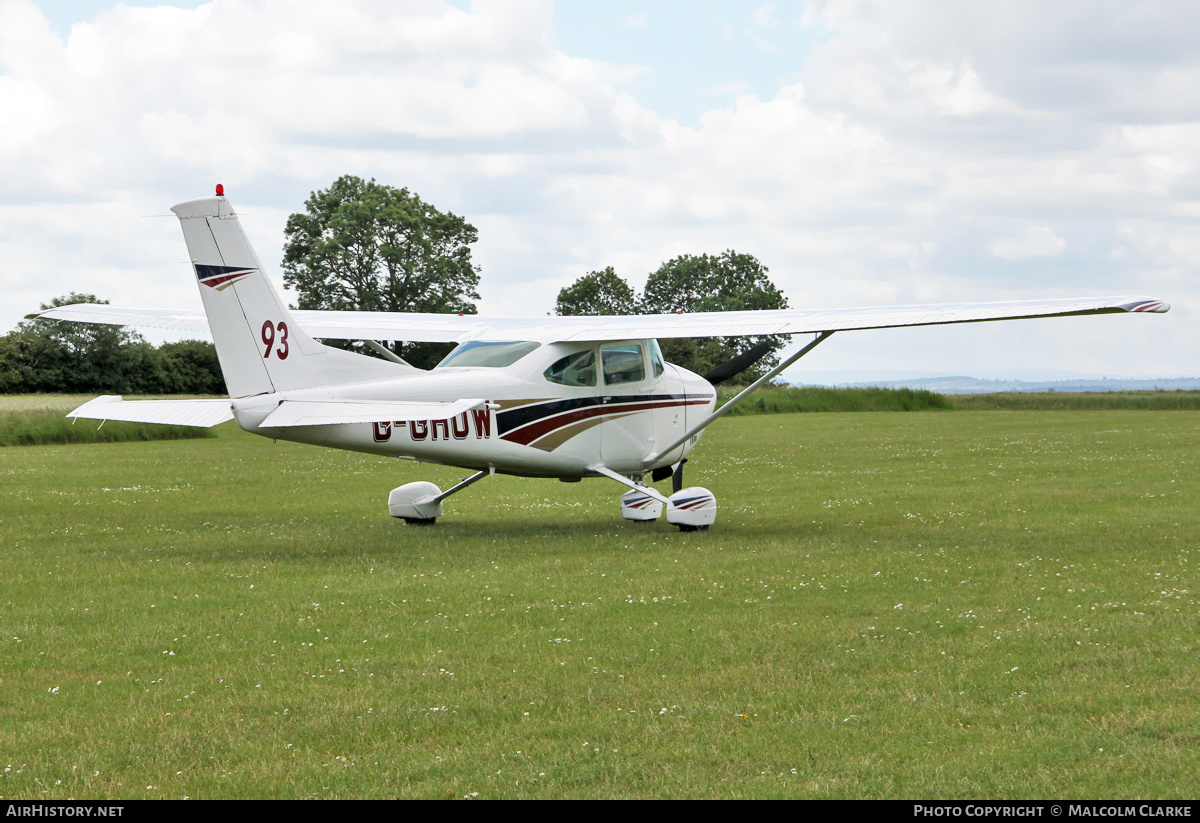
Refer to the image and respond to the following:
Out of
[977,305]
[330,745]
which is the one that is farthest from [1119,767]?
[977,305]

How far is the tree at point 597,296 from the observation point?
8175cm

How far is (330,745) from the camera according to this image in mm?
5184

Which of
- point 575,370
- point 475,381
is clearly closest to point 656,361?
point 575,370

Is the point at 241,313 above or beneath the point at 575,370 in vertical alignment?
above

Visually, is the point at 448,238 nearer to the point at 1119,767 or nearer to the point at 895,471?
the point at 895,471

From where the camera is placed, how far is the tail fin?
1079 centimetres

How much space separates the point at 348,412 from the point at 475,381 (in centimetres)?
184

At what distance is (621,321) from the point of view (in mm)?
13484

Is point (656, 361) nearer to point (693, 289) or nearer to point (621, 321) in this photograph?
point (621, 321)

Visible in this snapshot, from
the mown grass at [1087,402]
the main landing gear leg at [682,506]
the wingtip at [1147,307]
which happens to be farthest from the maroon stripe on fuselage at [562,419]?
the mown grass at [1087,402]

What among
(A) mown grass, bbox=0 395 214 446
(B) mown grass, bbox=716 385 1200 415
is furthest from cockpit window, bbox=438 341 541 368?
(B) mown grass, bbox=716 385 1200 415

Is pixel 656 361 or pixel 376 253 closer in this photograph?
pixel 656 361

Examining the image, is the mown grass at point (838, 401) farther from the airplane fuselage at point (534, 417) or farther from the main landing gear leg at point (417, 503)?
the main landing gear leg at point (417, 503)

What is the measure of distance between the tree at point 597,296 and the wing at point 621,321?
217 feet
